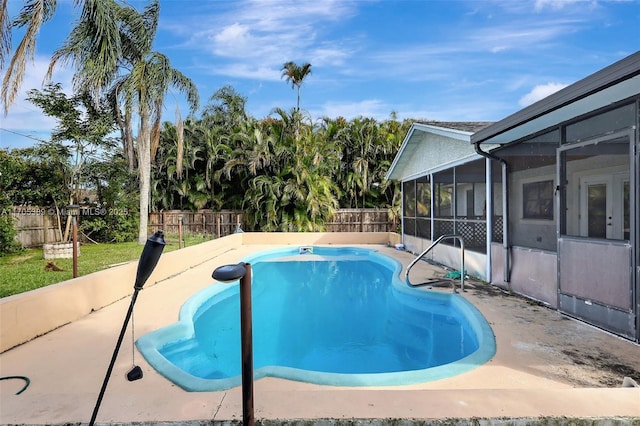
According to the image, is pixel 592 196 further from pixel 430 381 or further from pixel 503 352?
pixel 430 381

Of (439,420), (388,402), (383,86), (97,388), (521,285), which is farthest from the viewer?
(383,86)

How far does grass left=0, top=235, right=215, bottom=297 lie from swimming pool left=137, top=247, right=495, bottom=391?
273 cm

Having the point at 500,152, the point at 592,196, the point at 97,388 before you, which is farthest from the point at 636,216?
the point at 97,388

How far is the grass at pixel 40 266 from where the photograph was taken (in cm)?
615

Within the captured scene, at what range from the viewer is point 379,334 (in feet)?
18.7

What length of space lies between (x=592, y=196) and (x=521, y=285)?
1906 mm

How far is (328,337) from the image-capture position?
5.66 metres

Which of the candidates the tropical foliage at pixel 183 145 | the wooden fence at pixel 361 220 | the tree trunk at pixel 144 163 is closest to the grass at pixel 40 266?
the tree trunk at pixel 144 163

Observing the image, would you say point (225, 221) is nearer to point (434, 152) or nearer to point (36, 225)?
point (36, 225)

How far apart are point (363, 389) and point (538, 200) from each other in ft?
21.1

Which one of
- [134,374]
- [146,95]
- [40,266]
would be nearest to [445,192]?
[134,374]

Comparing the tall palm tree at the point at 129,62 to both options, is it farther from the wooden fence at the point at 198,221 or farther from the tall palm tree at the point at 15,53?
the tall palm tree at the point at 15,53

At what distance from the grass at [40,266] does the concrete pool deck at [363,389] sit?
1829mm

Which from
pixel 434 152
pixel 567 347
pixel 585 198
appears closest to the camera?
pixel 567 347
